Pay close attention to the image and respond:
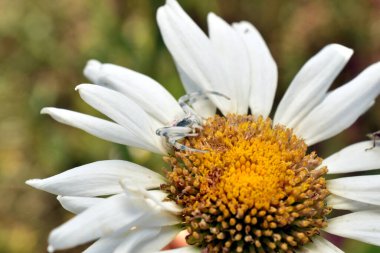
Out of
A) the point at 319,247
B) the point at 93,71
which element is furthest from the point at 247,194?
the point at 93,71

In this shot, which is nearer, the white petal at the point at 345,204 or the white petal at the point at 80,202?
the white petal at the point at 80,202

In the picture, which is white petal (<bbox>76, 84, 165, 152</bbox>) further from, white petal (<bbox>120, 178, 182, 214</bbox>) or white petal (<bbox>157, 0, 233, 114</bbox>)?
white petal (<bbox>157, 0, 233, 114</bbox>)

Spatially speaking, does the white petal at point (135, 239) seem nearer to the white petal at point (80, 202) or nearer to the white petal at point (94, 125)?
the white petal at point (80, 202)

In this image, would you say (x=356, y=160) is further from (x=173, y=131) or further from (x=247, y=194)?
(x=173, y=131)

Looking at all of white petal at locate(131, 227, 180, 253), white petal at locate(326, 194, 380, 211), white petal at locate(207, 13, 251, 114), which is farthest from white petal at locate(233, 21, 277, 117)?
white petal at locate(131, 227, 180, 253)

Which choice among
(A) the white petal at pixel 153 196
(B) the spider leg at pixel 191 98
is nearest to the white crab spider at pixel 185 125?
(B) the spider leg at pixel 191 98
